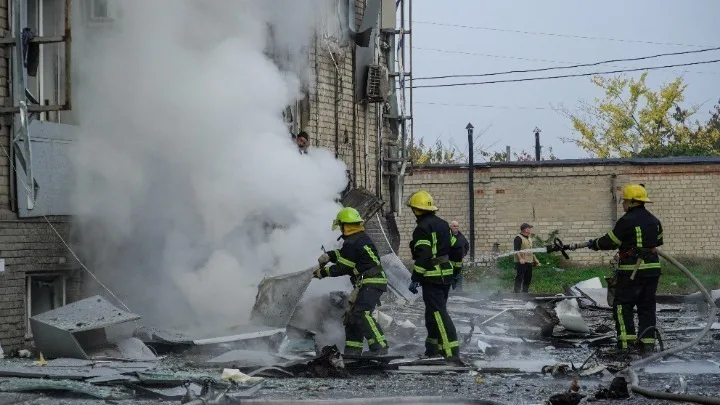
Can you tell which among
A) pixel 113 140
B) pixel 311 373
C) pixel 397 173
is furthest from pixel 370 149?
pixel 311 373

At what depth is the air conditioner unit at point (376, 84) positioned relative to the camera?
658 inches


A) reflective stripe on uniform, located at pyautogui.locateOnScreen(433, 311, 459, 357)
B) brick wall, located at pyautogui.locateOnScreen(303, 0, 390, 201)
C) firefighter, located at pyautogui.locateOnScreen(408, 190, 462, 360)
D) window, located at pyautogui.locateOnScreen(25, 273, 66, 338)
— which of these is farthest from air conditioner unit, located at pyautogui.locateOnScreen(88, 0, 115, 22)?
reflective stripe on uniform, located at pyautogui.locateOnScreen(433, 311, 459, 357)

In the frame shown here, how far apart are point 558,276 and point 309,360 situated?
15871 millimetres

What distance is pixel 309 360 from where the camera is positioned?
9.55 m

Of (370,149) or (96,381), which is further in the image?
(370,149)

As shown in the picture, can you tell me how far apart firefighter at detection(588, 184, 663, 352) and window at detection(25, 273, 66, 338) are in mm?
5883

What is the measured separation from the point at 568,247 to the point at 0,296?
590 centimetres

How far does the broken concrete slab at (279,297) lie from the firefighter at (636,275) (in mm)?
3200

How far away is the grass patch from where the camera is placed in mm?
22203

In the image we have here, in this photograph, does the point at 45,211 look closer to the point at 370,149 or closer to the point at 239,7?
the point at 239,7

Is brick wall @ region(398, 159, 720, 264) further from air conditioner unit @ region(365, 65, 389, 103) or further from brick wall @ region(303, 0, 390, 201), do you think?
air conditioner unit @ region(365, 65, 389, 103)

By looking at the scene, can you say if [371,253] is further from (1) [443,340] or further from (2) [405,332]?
(2) [405,332]

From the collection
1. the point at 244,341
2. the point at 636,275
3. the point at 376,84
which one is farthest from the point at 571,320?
the point at 376,84

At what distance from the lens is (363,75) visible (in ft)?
55.5
